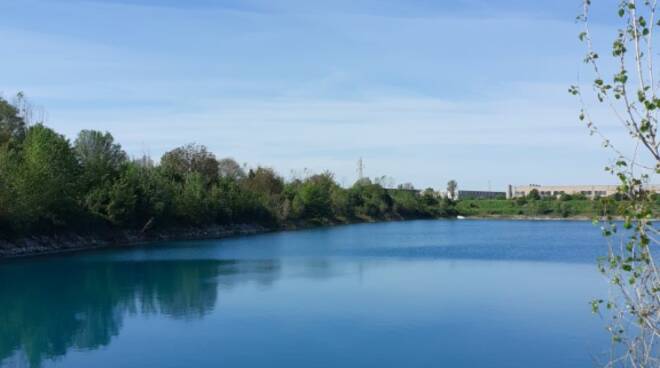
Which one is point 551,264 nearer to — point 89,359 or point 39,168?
point 89,359

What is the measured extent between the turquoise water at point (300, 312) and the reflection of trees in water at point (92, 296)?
0.19 ft

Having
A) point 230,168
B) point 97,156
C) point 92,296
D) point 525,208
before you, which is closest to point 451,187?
point 525,208

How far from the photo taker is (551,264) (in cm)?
3384

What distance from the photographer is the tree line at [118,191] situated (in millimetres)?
39619

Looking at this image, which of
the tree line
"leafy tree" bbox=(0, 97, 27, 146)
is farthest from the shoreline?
"leafy tree" bbox=(0, 97, 27, 146)

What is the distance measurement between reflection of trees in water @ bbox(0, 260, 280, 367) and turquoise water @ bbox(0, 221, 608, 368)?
0.06 metres

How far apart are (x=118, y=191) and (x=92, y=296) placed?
25.4 meters

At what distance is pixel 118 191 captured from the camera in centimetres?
4897

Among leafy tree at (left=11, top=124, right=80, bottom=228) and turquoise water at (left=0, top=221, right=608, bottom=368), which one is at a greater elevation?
leafy tree at (left=11, top=124, right=80, bottom=228)

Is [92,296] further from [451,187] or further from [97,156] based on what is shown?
[451,187]

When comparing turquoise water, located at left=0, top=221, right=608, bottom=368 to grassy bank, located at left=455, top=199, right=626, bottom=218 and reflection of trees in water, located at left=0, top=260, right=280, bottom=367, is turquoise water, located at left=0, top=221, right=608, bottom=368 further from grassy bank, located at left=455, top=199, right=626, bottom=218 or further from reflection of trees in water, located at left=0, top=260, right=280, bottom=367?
grassy bank, located at left=455, top=199, right=626, bottom=218

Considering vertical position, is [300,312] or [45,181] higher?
[45,181]

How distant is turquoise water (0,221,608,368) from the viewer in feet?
49.0

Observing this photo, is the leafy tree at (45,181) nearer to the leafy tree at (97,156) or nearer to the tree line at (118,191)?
the tree line at (118,191)
